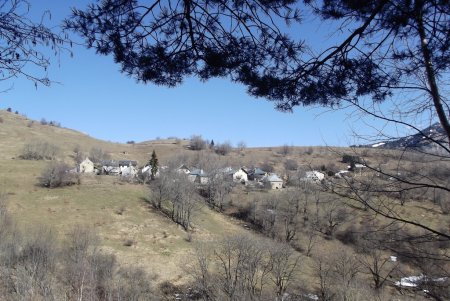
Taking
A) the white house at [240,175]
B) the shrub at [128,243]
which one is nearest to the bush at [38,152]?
the white house at [240,175]

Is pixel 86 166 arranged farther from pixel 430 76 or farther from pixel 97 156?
pixel 430 76

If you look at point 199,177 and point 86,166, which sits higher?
point 86,166

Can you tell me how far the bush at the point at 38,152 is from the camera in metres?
70.7

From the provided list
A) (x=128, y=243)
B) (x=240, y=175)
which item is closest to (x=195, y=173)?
(x=240, y=175)

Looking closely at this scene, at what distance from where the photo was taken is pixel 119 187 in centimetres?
5481

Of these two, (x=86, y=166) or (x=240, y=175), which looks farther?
(x=240, y=175)

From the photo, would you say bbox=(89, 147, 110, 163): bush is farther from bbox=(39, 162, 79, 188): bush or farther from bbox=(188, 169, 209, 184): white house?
bbox=(39, 162, 79, 188): bush

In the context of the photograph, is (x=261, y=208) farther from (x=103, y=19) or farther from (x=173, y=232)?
(x=103, y=19)

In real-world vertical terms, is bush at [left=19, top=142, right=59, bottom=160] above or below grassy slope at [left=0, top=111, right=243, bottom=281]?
above

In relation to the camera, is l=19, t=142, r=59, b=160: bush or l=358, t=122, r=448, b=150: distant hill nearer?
l=358, t=122, r=448, b=150: distant hill

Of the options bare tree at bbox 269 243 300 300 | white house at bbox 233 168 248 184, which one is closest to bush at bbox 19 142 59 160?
white house at bbox 233 168 248 184

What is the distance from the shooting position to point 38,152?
2874 inches

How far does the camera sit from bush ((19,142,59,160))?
70.7 meters

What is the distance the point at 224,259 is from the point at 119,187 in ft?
78.0
